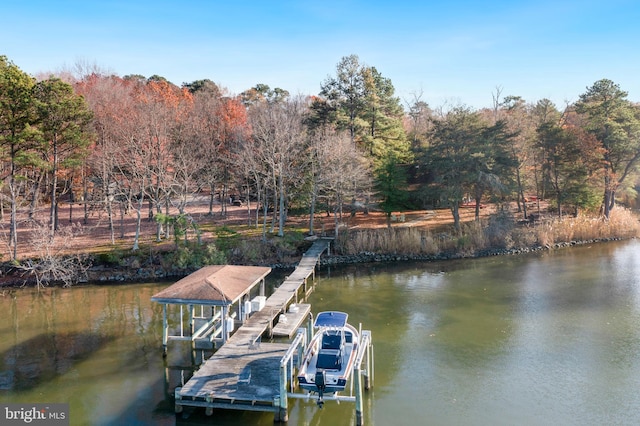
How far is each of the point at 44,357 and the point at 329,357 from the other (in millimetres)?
11035

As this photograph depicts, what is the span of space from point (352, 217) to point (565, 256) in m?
16.8

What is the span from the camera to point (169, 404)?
13641mm

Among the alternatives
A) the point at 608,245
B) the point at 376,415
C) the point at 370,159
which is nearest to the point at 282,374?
the point at 376,415

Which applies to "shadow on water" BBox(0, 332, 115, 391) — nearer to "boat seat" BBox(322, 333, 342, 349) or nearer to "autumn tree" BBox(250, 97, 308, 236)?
"boat seat" BBox(322, 333, 342, 349)

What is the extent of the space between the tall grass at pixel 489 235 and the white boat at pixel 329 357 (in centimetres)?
1743

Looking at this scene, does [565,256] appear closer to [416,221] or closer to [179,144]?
[416,221]

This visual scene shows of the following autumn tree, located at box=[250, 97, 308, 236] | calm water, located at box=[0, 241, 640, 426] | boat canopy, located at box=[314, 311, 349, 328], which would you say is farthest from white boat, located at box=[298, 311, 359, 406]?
autumn tree, located at box=[250, 97, 308, 236]

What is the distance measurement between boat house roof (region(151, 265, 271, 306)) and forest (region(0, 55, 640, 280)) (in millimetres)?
11714

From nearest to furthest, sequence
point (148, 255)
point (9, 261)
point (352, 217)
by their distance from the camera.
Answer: point (9, 261), point (148, 255), point (352, 217)

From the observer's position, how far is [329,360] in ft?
45.0

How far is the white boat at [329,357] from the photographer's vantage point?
12648 millimetres

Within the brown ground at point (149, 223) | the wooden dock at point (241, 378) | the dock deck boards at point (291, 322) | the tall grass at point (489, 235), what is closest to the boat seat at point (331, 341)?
the wooden dock at point (241, 378)

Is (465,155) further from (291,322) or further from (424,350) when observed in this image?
(291,322)

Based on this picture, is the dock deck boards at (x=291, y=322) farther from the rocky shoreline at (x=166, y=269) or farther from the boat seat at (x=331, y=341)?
the rocky shoreline at (x=166, y=269)
